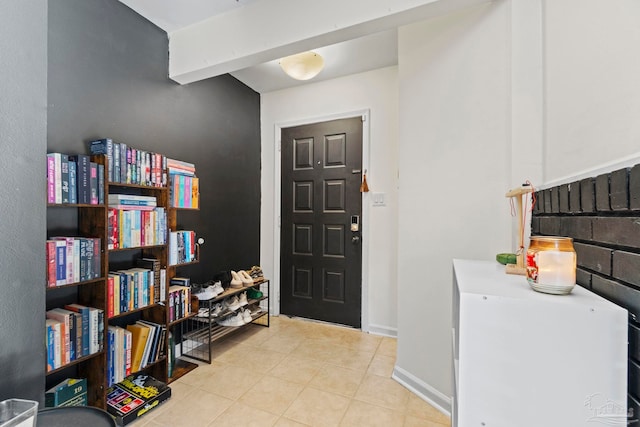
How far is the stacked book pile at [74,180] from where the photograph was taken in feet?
4.31

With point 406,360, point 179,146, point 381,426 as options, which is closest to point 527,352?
point 381,426

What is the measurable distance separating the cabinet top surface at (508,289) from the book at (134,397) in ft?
6.09

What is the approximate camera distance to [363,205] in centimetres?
279

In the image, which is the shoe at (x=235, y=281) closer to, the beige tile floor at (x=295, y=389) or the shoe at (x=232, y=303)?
the shoe at (x=232, y=303)

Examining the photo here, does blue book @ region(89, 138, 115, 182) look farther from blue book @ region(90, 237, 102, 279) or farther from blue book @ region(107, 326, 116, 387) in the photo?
blue book @ region(107, 326, 116, 387)

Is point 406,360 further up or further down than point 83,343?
further down

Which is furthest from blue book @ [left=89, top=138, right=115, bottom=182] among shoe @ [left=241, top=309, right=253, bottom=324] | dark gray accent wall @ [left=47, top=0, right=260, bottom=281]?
shoe @ [left=241, top=309, right=253, bottom=324]

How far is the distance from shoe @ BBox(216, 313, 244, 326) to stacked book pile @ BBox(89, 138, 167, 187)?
1296 millimetres

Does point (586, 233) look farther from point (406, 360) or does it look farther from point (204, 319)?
point (204, 319)

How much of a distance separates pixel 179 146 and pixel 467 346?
2380 mm

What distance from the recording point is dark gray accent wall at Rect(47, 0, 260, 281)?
1.56 metres

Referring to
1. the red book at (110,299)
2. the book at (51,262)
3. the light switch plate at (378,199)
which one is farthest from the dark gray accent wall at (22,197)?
the light switch plate at (378,199)

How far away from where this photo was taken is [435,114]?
5.66 ft

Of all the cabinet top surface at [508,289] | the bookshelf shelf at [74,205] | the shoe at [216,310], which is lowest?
the shoe at [216,310]
